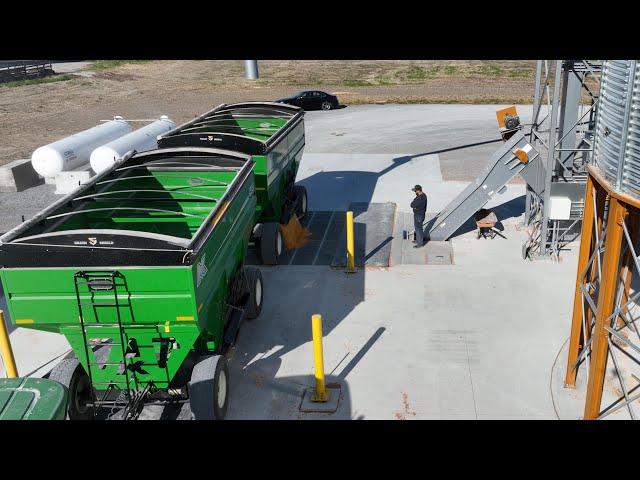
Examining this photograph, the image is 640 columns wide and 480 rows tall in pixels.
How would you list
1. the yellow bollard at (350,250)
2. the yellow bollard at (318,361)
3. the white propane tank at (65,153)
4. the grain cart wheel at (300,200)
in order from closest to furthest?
1. the yellow bollard at (318,361)
2. the yellow bollard at (350,250)
3. the grain cart wheel at (300,200)
4. the white propane tank at (65,153)

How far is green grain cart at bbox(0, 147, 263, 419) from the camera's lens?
299 inches

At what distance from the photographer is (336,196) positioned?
1830cm

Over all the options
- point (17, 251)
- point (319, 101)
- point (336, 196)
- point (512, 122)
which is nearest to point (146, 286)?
point (17, 251)

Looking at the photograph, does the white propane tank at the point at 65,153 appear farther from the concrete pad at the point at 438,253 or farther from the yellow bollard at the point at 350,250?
the concrete pad at the point at 438,253

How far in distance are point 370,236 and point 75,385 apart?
26.7 ft

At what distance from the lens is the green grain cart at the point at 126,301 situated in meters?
7.59

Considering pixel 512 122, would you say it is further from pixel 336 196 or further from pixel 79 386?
pixel 79 386

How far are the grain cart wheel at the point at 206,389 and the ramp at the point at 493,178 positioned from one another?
295 inches

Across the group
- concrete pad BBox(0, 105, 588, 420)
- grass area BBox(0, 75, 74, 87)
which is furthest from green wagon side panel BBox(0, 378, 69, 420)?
grass area BBox(0, 75, 74, 87)

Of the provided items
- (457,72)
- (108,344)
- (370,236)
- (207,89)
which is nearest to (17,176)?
(370,236)

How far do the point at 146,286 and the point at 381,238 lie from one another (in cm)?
802

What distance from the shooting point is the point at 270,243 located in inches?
524

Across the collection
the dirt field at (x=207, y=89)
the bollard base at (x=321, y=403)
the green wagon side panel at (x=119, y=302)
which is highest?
the green wagon side panel at (x=119, y=302)

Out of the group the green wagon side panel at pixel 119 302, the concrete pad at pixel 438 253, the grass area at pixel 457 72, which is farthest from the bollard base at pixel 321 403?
the grass area at pixel 457 72
